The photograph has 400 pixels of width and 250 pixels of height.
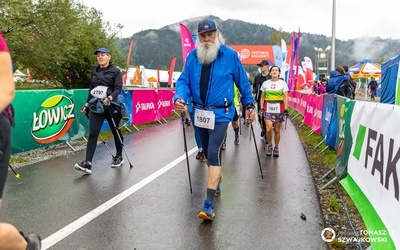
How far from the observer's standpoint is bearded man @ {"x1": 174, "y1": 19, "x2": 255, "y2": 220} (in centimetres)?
459

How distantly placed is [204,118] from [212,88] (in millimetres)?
363

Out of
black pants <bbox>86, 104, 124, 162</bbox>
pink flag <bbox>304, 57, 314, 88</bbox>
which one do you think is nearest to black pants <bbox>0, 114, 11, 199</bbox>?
black pants <bbox>86, 104, 124, 162</bbox>

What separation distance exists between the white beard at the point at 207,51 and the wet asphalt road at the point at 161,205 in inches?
70.8

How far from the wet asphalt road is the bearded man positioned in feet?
1.89

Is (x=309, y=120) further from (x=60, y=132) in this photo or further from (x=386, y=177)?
(x=386, y=177)

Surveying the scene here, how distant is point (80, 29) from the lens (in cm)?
2067

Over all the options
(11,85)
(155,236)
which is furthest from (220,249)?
(11,85)

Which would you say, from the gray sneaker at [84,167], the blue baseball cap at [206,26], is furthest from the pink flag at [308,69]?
the blue baseball cap at [206,26]

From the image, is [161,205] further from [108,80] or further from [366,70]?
[366,70]

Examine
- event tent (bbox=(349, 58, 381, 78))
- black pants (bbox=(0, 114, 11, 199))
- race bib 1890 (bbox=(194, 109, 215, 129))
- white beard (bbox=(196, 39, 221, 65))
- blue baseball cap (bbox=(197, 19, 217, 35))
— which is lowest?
event tent (bbox=(349, 58, 381, 78))

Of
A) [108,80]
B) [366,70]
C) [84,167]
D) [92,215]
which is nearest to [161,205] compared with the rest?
[92,215]

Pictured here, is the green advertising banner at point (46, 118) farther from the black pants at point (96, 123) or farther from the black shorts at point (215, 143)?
the black shorts at point (215, 143)

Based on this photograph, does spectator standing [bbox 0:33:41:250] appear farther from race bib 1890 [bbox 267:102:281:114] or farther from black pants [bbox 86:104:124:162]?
race bib 1890 [bbox 267:102:281:114]

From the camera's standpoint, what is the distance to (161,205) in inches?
196
